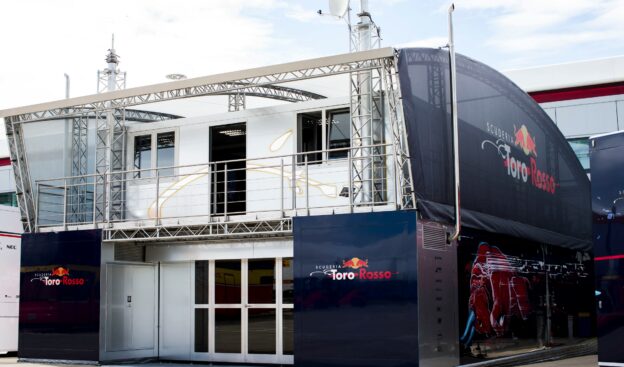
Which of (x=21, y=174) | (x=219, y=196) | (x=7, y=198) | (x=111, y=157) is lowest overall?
(x=219, y=196)

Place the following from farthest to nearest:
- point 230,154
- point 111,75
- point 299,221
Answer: point 111,75 → point 230,154 → point 299,221

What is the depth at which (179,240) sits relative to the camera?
15188 millimetres

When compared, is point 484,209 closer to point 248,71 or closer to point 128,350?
point 248,71

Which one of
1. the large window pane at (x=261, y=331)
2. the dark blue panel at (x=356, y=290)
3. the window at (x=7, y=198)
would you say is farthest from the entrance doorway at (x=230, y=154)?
the window at (x=7, y=198)

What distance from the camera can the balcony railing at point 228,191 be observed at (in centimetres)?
1323

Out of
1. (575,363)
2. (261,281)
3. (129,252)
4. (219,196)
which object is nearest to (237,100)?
(219,196)

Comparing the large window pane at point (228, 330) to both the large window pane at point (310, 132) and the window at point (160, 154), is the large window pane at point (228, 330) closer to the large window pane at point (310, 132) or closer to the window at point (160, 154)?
the window at point (160, 154)

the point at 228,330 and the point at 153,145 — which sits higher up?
the point at 153,145

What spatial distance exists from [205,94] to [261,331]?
13.8ft

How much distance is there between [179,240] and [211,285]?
3.29 ft

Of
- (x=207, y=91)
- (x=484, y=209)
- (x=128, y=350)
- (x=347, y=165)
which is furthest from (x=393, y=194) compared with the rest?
(x=128, y=350)

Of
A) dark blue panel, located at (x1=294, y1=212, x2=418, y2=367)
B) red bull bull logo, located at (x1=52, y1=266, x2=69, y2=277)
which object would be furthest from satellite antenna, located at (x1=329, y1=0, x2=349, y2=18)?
red bull bull logo, located at (x1=52, y1=266, x2=69, y2=277)

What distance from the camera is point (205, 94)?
47.1 ft

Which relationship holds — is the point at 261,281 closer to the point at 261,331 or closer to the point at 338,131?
the point at 261,331
